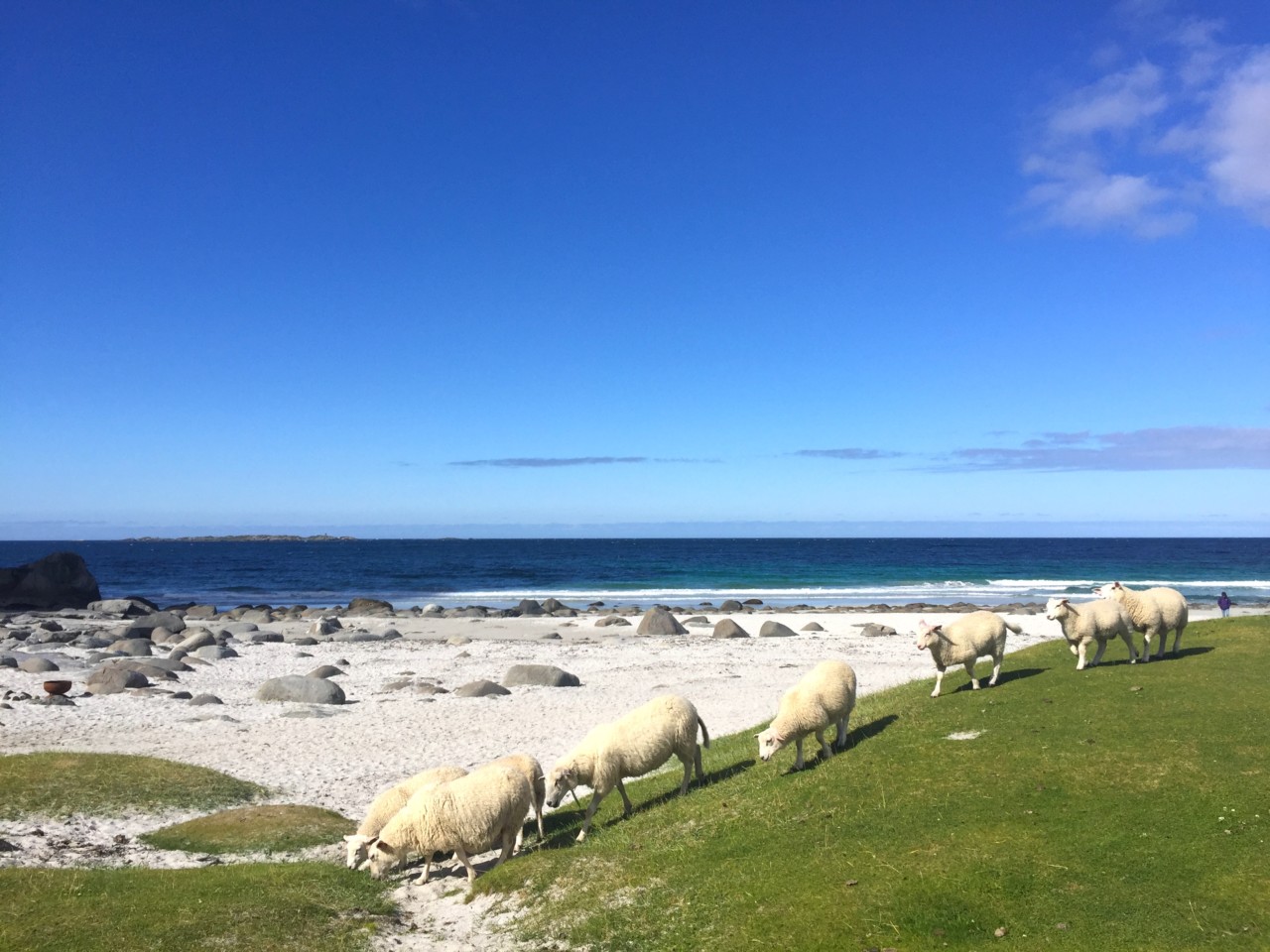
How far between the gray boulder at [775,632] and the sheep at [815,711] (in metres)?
39.0

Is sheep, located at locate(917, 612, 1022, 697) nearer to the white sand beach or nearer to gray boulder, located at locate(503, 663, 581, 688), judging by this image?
the white sand beach

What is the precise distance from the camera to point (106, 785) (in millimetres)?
18266

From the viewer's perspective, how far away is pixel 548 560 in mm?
160125

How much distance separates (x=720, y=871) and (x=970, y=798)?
352 cm

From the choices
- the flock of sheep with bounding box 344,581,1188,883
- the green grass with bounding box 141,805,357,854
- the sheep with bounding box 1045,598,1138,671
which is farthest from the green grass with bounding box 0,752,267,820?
the sheep with bounding box 1045,598,1138,671

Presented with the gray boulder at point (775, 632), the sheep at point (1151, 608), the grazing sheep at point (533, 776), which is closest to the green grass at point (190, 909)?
the grazing sheep at point (533, 776)

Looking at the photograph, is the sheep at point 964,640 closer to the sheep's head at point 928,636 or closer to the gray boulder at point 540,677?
the sheep's head at point 928,636

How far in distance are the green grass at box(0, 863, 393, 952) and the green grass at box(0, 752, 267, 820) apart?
4.88 metres

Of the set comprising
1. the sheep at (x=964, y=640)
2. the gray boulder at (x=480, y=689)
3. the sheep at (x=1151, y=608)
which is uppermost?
the sheep at (x=1151, y=608)

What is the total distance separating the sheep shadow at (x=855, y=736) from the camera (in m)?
14.7

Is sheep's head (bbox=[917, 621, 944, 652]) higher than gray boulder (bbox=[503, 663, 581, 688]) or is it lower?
higher

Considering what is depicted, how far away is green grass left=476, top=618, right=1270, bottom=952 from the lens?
8.67 metres

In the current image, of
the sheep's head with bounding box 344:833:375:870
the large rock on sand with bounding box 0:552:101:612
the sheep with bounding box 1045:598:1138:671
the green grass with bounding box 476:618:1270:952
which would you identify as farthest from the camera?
the large rock on sand with bounding box 0:552:101:612

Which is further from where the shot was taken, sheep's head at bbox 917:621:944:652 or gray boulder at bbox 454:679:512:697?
gray boulder at bbox 454:679:512:697
